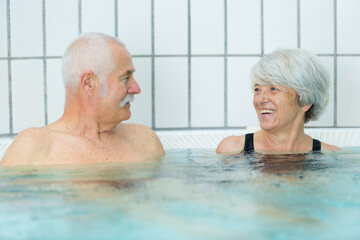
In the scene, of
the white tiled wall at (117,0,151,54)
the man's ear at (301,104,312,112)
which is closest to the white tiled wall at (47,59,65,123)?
the white tiled wall at (117,0,151,54)

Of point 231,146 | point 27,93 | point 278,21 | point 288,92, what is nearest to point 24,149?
point 231,146

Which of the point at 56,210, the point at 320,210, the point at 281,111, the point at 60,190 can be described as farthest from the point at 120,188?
the point at 281,111

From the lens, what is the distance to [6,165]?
6.61ft

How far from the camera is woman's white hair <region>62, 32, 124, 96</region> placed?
2.08m

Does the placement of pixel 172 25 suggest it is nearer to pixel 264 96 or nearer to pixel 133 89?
pixel 264 96

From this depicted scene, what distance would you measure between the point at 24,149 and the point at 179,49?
1.63 metres

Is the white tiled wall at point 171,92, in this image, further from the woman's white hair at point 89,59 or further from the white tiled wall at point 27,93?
the woman's white hair at point 89,59

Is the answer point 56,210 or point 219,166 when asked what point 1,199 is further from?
point 219,166

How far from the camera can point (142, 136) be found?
7.79 ft

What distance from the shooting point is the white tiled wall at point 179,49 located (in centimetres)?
338

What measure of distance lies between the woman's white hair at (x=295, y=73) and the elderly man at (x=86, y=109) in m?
0.64

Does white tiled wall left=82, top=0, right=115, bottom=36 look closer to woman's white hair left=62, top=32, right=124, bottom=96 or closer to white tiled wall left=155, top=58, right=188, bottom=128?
white tiled wall left=155, top=58, right=188, bottom=128

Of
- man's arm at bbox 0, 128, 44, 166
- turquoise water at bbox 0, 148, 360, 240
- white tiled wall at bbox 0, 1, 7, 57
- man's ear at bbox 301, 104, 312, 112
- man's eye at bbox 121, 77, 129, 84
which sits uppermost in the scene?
white tiled wall at bbox 0, 1, 7, 57

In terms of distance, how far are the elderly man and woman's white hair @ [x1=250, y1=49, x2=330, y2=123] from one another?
0.64m
